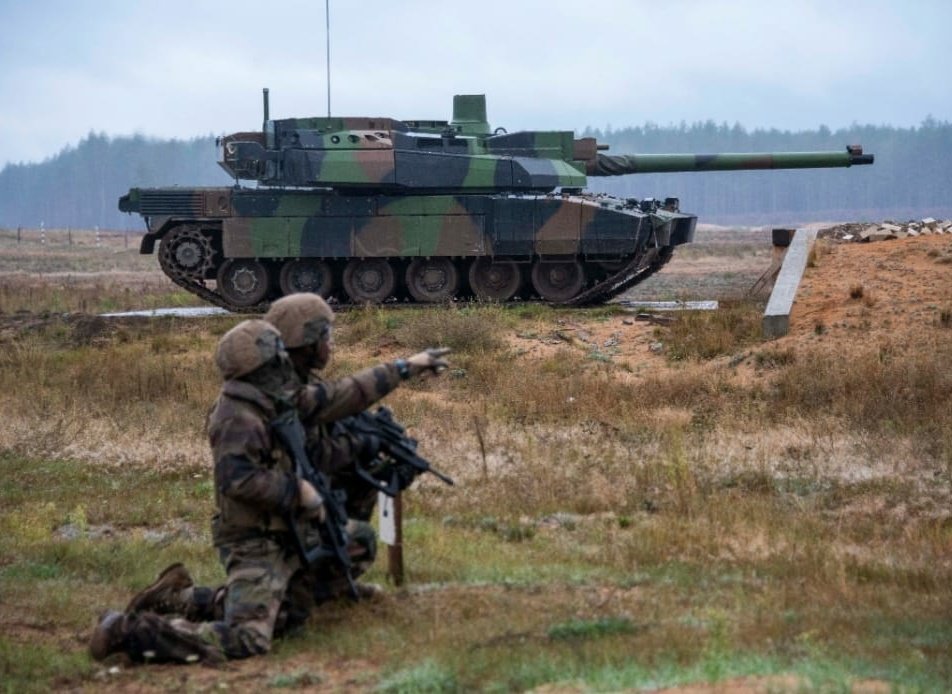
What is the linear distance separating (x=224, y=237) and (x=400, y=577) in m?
17.2

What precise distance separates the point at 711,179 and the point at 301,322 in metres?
149

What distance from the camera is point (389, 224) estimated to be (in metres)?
25.0

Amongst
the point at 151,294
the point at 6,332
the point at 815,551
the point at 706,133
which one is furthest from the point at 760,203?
the point at 815,551

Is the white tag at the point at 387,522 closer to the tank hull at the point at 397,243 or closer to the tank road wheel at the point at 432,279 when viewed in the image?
the tank hull at the point at 397,243

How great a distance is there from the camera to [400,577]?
8.48 m

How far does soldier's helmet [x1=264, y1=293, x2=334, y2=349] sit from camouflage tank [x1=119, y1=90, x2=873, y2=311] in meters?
17.1

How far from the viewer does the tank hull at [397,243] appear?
24766 mm

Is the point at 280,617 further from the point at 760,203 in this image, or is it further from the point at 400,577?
the point at 760,203

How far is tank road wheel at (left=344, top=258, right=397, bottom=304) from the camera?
25359 millimetres

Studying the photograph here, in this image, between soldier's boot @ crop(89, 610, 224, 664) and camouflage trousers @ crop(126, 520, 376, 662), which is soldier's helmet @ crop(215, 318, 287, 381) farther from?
soldier's boot @ crop(89, 610, 224, 664)

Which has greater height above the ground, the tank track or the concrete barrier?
the concrete barrier

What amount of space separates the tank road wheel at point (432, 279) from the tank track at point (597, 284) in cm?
102

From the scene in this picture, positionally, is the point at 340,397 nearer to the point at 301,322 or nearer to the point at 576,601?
the point at 301,322

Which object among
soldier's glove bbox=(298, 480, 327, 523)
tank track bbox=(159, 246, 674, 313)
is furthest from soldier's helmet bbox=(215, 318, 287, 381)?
tank track bbox=(159, 246, 674, 313)
